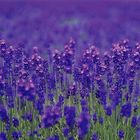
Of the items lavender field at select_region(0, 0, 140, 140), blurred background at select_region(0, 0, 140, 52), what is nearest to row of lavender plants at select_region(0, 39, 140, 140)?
lavender field at select_region(0, 0, 140, 140)

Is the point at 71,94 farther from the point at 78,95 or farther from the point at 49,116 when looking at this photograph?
the point at 49,116

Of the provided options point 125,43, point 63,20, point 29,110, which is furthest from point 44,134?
point 63,20

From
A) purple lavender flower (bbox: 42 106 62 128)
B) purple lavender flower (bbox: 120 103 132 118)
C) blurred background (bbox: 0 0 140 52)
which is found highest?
blurred background (bbox: 0 0 140 52)

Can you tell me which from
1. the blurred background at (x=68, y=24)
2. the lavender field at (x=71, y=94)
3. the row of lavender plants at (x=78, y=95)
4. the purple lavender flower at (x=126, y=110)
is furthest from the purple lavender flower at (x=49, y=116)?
the blurred background at (x=68, y=24)

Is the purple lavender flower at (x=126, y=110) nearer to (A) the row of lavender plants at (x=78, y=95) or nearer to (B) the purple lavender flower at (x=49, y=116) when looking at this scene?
(A) the row of lavender plants at (x=78, y=95)

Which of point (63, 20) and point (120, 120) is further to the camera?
point (63, 20)

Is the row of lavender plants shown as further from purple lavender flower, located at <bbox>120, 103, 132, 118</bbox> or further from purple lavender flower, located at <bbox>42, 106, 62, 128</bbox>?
purple lavender flower, located at <bbox>42, 106, 62, 128</bbox>

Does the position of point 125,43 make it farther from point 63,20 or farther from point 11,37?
point 63,20
